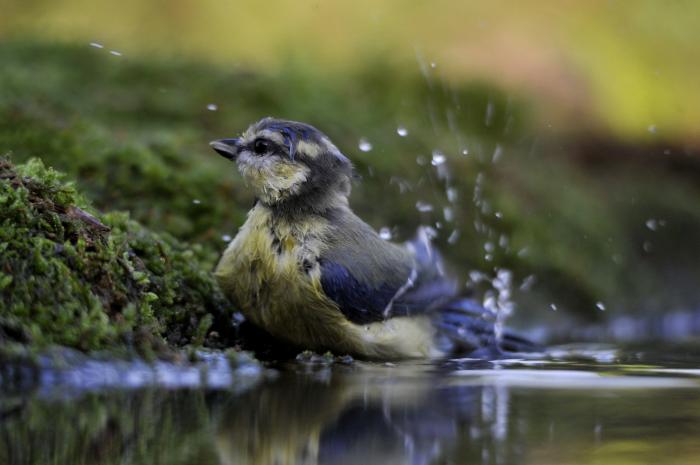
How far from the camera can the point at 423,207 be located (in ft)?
26.3

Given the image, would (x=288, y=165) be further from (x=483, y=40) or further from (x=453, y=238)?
(x=483, y=40)

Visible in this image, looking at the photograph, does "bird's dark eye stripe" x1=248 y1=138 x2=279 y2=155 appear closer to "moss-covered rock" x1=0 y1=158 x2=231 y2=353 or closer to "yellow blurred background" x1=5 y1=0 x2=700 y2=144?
"moss-covered rock" x1=0 y1=158 x2=231 y2=353

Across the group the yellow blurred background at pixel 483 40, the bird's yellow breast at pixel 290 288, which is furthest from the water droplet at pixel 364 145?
the bird's yellow breast at pixel 290 288

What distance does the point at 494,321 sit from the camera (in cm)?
616

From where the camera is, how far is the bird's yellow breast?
15.6 feet

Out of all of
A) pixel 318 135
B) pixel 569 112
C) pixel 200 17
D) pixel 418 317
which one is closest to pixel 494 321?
pixel 418 317

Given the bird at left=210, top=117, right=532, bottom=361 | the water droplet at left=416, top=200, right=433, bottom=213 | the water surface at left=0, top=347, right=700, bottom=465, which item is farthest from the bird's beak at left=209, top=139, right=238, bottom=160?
the water droplet at left=416, top=200, right=433, bottom=213

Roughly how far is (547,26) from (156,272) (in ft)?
31.1

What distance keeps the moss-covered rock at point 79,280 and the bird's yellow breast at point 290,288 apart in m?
0.26

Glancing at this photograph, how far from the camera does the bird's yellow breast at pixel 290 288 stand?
476 cm

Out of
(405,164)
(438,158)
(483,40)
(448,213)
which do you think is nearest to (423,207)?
(448,213)

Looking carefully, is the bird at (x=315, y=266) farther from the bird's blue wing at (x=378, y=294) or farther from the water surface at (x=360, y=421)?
the water surface at (x=360, y=421)

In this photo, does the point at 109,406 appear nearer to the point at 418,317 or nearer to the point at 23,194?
the point at 23,194

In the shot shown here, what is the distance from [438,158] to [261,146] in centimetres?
385
